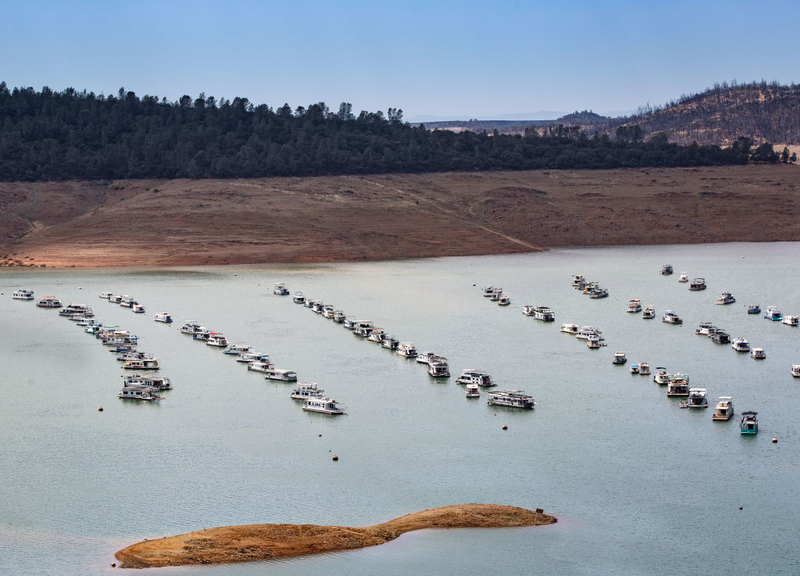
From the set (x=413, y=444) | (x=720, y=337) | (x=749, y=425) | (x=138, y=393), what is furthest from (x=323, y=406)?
(x=720, y=337)

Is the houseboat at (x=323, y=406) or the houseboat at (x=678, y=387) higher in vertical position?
the houseboat at (x=678, y=387)

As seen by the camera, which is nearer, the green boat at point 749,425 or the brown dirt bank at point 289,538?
the brown dirt bank at point 289,538

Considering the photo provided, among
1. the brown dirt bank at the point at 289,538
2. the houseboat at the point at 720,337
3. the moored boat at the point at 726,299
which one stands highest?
the moored boat at the point at 726,299

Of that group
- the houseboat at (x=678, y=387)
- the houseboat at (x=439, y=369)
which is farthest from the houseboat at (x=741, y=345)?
the houseboat at (x=439, y=369)

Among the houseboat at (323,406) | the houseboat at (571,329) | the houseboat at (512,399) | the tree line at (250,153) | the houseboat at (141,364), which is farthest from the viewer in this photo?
the tree line at (250,153)

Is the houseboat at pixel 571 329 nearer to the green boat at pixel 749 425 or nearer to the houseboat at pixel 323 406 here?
the houseboat at pixel 323 406

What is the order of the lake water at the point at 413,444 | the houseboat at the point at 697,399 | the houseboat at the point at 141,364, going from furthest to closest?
1. the houseboat at the point at 141,364
2. the houseboat at the point at 697,399
3. the lake water at the point at 413,444

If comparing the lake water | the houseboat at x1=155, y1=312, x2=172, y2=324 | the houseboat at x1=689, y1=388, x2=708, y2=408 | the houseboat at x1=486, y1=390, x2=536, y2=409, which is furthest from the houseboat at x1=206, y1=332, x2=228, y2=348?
the houseboat at x1=689, y1=388, x2=708, y2=408
